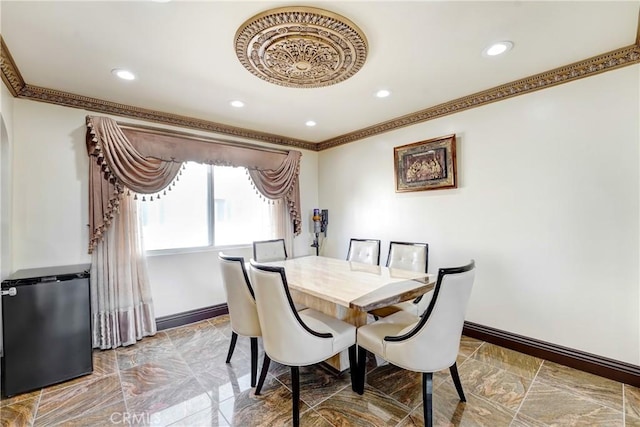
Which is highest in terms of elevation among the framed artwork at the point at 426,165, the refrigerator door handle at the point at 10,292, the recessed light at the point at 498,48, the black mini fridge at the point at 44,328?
the recessed light at the point at 498,48

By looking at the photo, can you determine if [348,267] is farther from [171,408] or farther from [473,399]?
[171,408]

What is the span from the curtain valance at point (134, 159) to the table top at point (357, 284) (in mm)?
1707

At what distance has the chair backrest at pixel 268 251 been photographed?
3.47 meters

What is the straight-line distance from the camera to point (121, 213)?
2947 mm

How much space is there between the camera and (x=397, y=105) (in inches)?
123

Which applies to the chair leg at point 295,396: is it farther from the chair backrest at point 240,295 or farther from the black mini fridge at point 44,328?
the black mini fridge at point 44,328

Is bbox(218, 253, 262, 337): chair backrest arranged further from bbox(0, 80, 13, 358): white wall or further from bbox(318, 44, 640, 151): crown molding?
bbox(318, 44, 640, 151): crown molding

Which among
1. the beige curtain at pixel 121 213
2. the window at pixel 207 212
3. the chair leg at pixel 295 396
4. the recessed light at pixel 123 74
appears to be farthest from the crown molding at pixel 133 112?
the chair leg at pixel 295 396

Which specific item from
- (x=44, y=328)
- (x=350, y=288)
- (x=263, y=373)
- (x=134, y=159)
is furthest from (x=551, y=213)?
(x=44, y=328)

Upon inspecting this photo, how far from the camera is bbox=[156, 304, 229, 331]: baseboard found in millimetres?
3254

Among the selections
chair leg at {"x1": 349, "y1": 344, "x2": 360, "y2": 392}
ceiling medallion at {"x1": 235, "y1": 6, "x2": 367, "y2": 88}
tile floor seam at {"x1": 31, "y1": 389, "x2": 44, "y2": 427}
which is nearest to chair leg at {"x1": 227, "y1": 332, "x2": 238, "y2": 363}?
chair leg at {"x1": 349, "y1": 344, "x2": 360, "y2": 392}

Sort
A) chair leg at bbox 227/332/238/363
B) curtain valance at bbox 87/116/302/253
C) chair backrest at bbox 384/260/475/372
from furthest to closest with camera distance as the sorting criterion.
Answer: curtain valance at bbox 87/116/302/253 → chair leg at bbox 227/332/238/363 → chair backrest at bbox 384/260/475/372

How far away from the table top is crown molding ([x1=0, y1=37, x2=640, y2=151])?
185 cm

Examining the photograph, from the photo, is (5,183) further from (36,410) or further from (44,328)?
(36,410)
